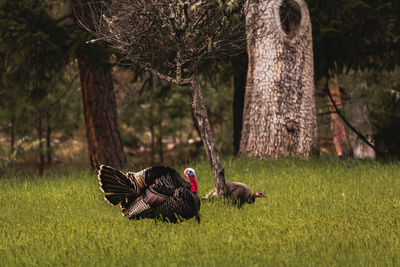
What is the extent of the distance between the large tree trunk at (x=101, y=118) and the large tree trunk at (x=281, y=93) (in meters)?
3.10

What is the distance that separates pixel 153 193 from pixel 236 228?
1109 mm

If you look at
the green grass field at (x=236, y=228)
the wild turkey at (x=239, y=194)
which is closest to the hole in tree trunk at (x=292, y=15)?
A: the green grass field at (x=236, y=228)

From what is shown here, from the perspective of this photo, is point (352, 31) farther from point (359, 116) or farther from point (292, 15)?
point (359, 116)

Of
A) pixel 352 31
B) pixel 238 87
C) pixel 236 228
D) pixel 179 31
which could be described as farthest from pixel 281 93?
pixel 236 228

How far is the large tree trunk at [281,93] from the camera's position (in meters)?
11.0

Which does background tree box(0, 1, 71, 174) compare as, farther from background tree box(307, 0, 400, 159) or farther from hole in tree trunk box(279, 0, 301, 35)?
background tree box(307, 0, 400, 159)

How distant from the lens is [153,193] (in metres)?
6.39

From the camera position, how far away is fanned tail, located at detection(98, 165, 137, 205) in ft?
21.5

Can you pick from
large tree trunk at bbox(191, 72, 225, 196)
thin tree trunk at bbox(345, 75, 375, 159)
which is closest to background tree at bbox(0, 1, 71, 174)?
large tree trunk at bbox(191, 72, 225, 196)

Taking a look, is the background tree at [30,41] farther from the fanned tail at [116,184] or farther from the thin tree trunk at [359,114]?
the thin tree trunk at [359,114]

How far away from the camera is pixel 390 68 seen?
12.9 meters

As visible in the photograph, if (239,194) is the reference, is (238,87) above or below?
above

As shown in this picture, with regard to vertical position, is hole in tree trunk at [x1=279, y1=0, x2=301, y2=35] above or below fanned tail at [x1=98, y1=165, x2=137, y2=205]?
above

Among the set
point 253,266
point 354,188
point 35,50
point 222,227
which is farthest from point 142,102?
point 253,266
